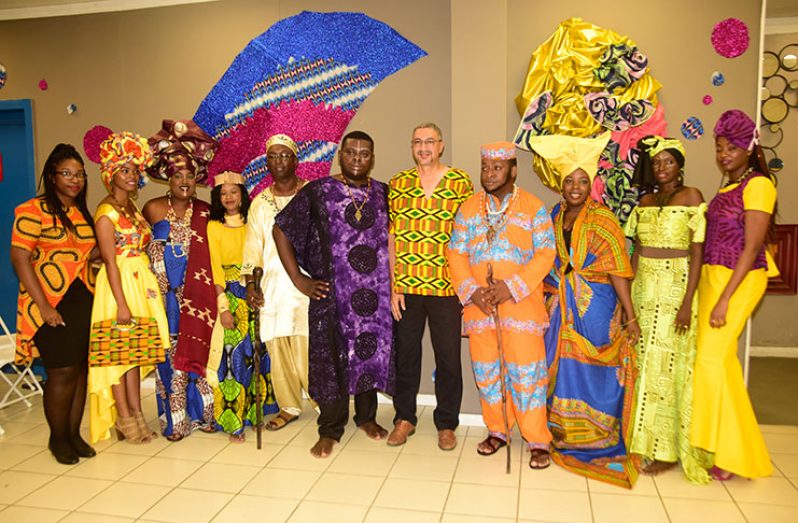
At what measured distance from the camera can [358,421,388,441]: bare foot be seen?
11.6 ft

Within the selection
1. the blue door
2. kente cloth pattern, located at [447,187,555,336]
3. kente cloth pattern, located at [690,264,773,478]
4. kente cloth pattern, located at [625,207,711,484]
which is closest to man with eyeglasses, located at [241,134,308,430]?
kente cloth pattern, located at [447,187,555,336]

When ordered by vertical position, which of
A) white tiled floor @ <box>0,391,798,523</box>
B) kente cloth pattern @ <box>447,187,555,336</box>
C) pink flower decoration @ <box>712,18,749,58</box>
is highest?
pink flower decoration @ <box>712,18,749,58</box>

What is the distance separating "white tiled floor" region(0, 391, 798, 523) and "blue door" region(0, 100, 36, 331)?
228cm

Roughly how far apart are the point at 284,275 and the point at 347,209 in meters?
0.58

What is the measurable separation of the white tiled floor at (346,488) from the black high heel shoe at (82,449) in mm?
62

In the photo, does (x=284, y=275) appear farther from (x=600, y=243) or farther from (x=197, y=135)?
(x=600, y=243)

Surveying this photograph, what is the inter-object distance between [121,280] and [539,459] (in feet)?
8.15

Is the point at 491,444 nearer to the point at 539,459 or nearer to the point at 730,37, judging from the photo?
the point at 539,459

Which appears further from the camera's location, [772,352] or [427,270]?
[772,352]

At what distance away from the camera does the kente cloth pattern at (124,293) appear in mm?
3344

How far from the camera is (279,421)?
3744mm

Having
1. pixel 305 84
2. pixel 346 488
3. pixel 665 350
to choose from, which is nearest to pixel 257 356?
pixel 346 488

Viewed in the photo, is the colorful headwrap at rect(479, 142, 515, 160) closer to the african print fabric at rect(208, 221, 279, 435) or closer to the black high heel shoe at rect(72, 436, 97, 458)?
the african print fabric at rect(208, 221, 279, 435)

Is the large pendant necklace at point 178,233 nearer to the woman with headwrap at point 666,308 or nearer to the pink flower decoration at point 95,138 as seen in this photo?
the pink flower decoration at point 95,138
